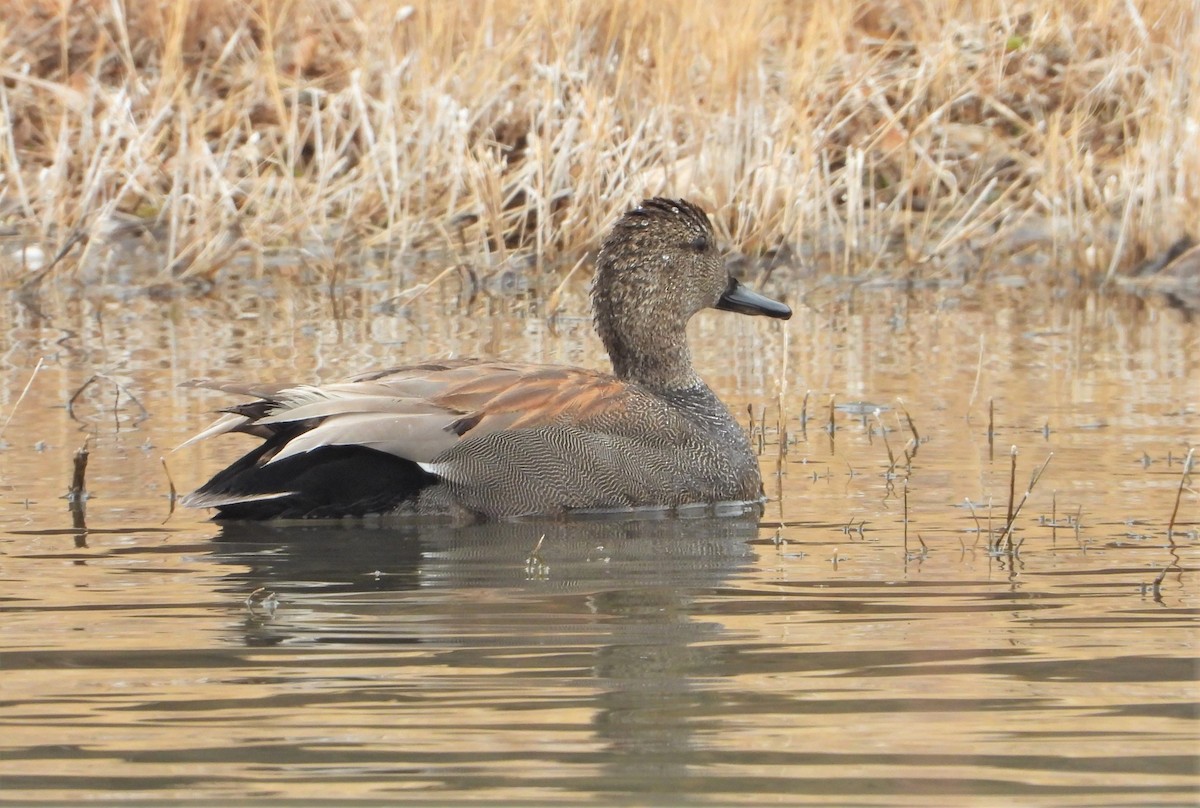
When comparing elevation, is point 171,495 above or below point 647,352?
below

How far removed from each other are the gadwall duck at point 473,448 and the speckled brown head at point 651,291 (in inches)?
11.2

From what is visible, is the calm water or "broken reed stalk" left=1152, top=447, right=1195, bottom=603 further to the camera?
"broken reed stalk" left=1152, top=447, right=1195, bottom=603

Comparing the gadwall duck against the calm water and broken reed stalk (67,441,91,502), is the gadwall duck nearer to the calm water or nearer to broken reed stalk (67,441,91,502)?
the calm water

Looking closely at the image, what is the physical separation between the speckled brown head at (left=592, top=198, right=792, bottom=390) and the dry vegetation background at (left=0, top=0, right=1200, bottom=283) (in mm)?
4686

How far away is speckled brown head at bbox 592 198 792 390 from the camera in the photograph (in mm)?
6965

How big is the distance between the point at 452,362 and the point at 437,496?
1.73 feet

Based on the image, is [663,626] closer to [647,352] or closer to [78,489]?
[78,489]

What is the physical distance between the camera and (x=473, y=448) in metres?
6.01

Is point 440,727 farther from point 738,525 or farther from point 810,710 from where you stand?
point 738,525

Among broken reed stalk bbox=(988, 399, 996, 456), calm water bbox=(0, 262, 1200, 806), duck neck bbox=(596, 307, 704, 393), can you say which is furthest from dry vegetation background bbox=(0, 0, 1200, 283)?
duck neck bbox=(596, 307, 704, 393)

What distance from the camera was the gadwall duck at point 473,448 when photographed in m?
5.86

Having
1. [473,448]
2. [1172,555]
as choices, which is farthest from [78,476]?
[1172,555]

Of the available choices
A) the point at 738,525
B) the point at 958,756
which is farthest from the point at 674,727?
the point at 738,525

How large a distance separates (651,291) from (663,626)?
269 cm
